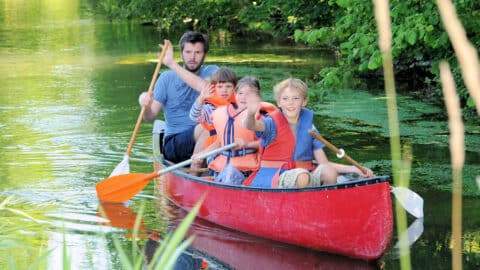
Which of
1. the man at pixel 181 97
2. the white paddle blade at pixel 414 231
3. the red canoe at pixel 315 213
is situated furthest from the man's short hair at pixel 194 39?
the white paddle blade at pixel 414 231

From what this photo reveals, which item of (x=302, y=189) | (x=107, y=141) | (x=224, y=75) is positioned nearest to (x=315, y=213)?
(x=302, y=189)

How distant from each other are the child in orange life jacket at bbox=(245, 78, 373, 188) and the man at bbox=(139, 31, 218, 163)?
1165mm

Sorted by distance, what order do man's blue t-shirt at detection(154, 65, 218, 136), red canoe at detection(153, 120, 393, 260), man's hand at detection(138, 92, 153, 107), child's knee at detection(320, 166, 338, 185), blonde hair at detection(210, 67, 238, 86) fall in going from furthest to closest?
man's blue t-shirt at detection(154, 65, 218, 136) → man's hand at detection(138, 92, 153, 107) → blonde hair at detection(210, 67, 238, 86) → child's knee at detection(320, 166, 338, 185) → red canoe at detection(153, 120, 393, 260)

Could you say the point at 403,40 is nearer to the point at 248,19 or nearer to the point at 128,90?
the point at 128,90

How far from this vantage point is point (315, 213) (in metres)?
5.00

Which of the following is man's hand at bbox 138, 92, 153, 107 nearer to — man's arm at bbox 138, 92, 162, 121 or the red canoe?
man's arm at bbox 138, 92, 162, 121

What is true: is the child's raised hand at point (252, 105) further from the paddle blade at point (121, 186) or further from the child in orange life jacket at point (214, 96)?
the paddle blade at point (121, 186)

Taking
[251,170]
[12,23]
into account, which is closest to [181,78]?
[251,170]

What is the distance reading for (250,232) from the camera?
5598 mm

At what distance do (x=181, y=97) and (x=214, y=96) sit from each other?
33.7 inches

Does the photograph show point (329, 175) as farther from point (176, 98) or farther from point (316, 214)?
point (176, 98)

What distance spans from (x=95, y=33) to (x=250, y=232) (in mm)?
18484

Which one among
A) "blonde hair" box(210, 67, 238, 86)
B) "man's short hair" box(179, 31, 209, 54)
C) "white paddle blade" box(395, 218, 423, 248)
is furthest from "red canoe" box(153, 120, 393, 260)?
"man's short hair" box(179, 31, 209, 54)

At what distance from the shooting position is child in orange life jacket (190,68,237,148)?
5914 millimetres
